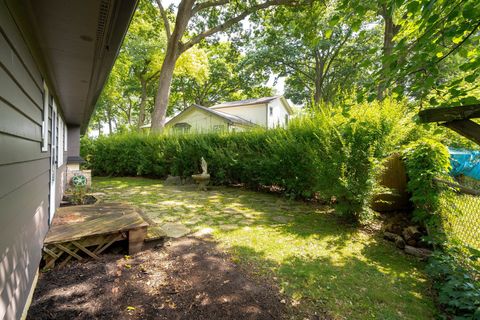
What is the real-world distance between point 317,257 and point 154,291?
206 centimetres

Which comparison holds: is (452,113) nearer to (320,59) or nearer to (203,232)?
A: (203,232)

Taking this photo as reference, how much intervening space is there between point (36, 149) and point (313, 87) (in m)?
23.4

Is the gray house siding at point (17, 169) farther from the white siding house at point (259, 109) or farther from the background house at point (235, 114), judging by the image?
the white siding house at point (259, 109)

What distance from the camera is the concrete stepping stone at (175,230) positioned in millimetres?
4054

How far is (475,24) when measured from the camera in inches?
96.6

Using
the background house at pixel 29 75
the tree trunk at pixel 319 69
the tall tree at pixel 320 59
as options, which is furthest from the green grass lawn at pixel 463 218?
the tree trunk at pixel 319 69

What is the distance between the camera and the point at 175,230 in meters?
4.27

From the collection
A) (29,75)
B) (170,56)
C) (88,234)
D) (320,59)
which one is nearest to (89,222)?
(88,234)

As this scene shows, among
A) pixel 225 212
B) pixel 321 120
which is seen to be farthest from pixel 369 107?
pixel 225 212

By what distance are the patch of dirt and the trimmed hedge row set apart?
2.36 metres

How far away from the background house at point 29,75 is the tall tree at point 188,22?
9.81 m

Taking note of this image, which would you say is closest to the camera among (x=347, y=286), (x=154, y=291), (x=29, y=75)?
(x=29, y=75)

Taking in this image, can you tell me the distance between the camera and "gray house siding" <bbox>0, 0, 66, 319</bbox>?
1473mm

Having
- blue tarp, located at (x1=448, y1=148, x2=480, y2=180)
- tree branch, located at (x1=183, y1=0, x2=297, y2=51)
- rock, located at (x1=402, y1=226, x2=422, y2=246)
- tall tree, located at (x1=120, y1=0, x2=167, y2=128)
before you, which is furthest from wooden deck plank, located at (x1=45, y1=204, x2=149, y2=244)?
tall tree, located at (x1=120, y1=0, x2=167, y2=128)
